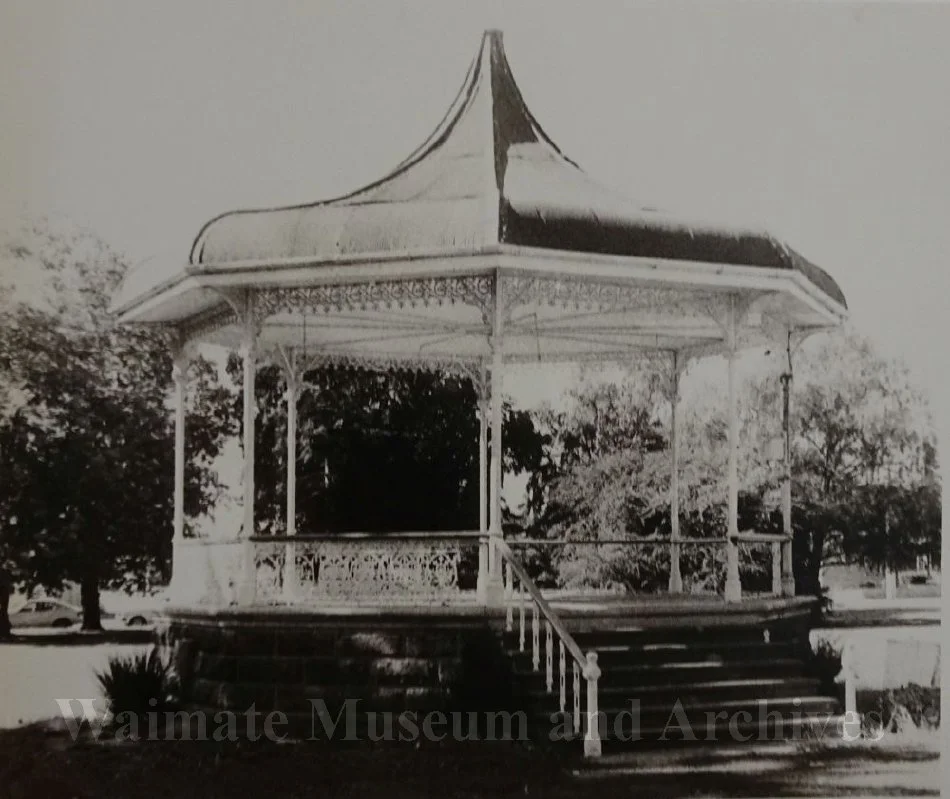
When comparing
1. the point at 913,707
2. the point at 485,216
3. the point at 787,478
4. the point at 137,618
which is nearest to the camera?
the point at 485,216

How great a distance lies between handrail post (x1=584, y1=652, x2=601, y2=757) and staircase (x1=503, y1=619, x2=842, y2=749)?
4.1 inches

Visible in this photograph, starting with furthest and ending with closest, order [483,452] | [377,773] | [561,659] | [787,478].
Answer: [483,452] < [787,478] < [561,659] < [377,773]

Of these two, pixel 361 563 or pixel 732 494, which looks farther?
pixel 732 494

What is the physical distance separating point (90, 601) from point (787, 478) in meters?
4.78

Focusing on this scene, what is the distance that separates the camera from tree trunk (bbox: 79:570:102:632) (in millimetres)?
8312

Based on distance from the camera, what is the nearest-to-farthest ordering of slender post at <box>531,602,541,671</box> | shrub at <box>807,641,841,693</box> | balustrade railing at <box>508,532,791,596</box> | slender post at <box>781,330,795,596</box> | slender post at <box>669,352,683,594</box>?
slender post at <box>531,602,541,671</box>, shrub at <box>807,641,841,693</box>, slender post at <box>781,330,795,596</box>, balustrade railing at <box>508,532,791,596</box>, slender post at <box>669,352,683,594</box>

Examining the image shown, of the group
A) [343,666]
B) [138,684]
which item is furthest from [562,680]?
[138,684]

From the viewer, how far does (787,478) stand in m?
9.51

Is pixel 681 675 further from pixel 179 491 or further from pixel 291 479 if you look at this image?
pixel 179 491

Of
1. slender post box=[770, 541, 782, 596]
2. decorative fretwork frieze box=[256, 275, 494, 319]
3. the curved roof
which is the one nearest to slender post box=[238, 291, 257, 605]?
decorative fretwork frieze box=[256, 275, 494, 319]

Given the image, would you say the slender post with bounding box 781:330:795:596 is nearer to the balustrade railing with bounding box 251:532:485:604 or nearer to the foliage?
the foliage

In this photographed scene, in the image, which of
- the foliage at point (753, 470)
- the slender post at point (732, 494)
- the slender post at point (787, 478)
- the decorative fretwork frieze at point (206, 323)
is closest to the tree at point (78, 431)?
the decorative fretwork frieze at point (206, 323)

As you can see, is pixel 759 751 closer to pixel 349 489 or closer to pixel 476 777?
pixel 476 777

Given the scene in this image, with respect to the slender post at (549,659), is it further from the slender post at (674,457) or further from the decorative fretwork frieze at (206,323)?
the decorative fretwork frieze at (206,323)
